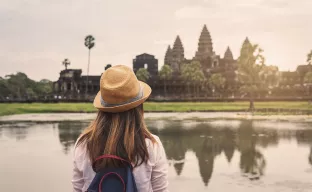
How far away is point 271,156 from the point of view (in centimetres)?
1262

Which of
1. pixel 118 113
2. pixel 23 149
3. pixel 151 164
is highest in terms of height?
pixel 118 113

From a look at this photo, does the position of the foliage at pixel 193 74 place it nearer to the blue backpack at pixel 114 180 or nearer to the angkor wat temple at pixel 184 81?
the angkor wat temple at pixel 184 81

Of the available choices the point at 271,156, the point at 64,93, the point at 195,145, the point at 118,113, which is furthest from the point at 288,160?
the point at 64,93

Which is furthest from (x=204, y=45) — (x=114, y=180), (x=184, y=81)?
(x=114, y=180)

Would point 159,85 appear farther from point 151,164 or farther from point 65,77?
point 151,164

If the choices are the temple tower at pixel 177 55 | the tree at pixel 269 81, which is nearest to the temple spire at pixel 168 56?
the temple tower at pixel 177 55

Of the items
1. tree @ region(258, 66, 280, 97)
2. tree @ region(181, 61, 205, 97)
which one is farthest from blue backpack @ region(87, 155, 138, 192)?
tree @ region(181, 61, 205, 97)

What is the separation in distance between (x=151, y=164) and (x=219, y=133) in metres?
16.5

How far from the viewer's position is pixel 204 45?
101938 mm

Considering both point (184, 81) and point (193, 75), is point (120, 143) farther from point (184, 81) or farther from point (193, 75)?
point (184, 81)

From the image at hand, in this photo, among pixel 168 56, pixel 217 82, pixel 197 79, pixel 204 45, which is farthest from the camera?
pixel 168 56

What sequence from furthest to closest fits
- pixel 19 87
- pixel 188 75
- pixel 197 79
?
pixel 19 87 → pixel 188 75 → pixel 197 79

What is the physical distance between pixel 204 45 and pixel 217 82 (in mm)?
18181

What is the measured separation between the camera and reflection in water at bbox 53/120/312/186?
1083 cm
